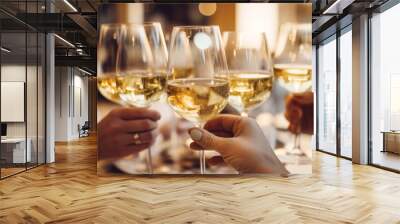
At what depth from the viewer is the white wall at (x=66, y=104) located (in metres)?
15.8

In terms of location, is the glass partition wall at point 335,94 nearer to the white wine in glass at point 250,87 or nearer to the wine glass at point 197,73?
the white wine in glass at point 250,87

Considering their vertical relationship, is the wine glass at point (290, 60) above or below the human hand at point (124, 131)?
above

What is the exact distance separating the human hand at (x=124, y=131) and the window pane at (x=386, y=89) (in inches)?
168

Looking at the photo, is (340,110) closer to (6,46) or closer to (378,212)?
(378,212)

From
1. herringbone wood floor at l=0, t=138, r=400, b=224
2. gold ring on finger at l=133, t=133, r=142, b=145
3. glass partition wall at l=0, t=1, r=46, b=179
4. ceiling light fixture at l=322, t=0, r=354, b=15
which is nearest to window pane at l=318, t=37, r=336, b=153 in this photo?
ceiling light fixture at l=322, t=0, r=354, b=15

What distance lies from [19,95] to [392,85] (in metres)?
6.59

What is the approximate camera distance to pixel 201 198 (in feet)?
15.5

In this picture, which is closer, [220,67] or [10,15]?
[220,67]

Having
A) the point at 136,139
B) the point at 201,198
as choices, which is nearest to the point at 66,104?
the point at 136,139

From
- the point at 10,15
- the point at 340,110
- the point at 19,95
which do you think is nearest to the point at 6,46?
the point at 10,15

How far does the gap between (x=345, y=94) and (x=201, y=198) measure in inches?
221

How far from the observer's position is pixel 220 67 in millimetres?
554

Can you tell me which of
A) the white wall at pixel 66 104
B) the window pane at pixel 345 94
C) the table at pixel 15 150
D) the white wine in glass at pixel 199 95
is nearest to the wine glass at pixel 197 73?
the white wine in glass at pixel 199 95

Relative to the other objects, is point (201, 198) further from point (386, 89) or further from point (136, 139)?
point (386, 89)
